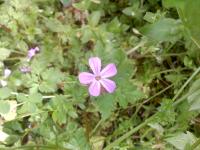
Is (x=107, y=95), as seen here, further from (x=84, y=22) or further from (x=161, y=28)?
(x=84, y=22)

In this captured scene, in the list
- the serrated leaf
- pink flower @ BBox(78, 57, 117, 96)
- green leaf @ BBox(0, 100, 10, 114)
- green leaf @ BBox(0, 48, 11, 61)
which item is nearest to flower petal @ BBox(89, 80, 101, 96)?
pink flower @ BBox(78, 57, 117, 96)

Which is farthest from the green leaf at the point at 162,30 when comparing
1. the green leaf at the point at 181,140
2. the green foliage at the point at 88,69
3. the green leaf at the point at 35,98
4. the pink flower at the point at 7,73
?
the pink flower at the point at 7,73

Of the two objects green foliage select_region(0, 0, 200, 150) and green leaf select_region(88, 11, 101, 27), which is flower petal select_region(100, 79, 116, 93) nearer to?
green foliage select_region(0, 0, 200, 150)

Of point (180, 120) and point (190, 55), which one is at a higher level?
point (190, 55)

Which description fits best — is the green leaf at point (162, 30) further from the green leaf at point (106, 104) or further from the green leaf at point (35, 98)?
the green leaf at point (35, 98)

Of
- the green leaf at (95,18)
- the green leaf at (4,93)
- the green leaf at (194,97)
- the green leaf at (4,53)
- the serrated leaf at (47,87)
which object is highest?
the green leaf at (95,18)

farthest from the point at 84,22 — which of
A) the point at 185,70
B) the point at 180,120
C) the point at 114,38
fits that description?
the point at 180,120

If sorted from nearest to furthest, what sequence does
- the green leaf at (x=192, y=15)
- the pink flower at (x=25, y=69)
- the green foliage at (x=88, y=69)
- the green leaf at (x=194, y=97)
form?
the green leaf at (x=192, y=15) < the green leaf at (x=194, y=97) < the green foliage at (x=88, y=69) < the pink flower at (x=25, y=69)

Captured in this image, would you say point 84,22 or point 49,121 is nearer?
point 49,121
